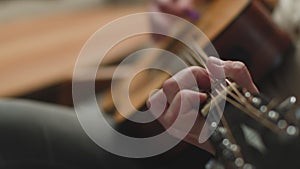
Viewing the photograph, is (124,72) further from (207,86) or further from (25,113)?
(207,86)

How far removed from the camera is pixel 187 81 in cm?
38

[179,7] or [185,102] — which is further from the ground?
[179,7]

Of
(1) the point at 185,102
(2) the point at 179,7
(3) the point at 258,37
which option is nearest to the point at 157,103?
(1) the point at 185,102

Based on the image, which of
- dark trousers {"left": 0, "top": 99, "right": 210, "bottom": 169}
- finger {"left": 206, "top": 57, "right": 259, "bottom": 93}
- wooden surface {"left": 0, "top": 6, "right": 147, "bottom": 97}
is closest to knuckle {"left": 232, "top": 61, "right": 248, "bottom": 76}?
finger {"left": 206, "top": 57, "right": 259, "bottom": 93}

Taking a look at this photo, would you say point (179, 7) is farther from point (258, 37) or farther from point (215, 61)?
point (215, 61)

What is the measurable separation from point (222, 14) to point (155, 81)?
0.14 m

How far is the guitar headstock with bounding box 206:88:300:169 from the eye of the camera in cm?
34

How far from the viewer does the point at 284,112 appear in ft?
1.15

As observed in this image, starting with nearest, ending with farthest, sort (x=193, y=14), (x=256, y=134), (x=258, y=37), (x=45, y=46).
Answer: (x=256, y=134), (x=258, y=37), (x=193, y=14), (x=45, y=46)

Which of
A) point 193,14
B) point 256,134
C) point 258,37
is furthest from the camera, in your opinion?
point 193,14

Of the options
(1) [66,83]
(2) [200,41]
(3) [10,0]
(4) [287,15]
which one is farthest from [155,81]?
(3) [10,0]

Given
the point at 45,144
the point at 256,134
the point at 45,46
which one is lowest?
the point at 256,134

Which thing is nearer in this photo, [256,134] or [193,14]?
[256,134]

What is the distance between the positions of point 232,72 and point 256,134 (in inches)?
1.8
